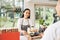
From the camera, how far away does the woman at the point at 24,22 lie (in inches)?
52.5

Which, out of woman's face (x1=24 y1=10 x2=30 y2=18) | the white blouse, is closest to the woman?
woman's face (x1=24 y1=10 x2=30 y2=18)

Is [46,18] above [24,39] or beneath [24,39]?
above

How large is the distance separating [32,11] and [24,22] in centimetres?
14

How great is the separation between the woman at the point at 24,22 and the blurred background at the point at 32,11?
1.4 inches

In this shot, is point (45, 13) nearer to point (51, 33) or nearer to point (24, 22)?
point (24, 22)

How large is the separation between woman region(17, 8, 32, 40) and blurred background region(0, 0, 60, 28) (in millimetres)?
36

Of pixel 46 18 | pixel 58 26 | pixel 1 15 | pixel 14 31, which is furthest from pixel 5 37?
pixel 58 26

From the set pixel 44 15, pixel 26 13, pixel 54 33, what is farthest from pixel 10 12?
pixel 54 33

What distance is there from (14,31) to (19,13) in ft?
0.57

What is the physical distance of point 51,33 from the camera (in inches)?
29.9

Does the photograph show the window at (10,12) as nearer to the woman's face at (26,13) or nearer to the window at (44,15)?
the woman's face at (26,13)

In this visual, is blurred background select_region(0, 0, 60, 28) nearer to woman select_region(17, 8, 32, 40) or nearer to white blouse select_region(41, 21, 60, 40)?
woman select_region(17, 8, 32, 40)

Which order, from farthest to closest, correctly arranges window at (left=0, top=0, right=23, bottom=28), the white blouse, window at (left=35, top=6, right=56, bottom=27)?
window at (left=35, top=6, right=56, bottom=27)
window at (left=0, top=0, right=23, bottom=28)
the white blouse

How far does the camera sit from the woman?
4.37 feet
